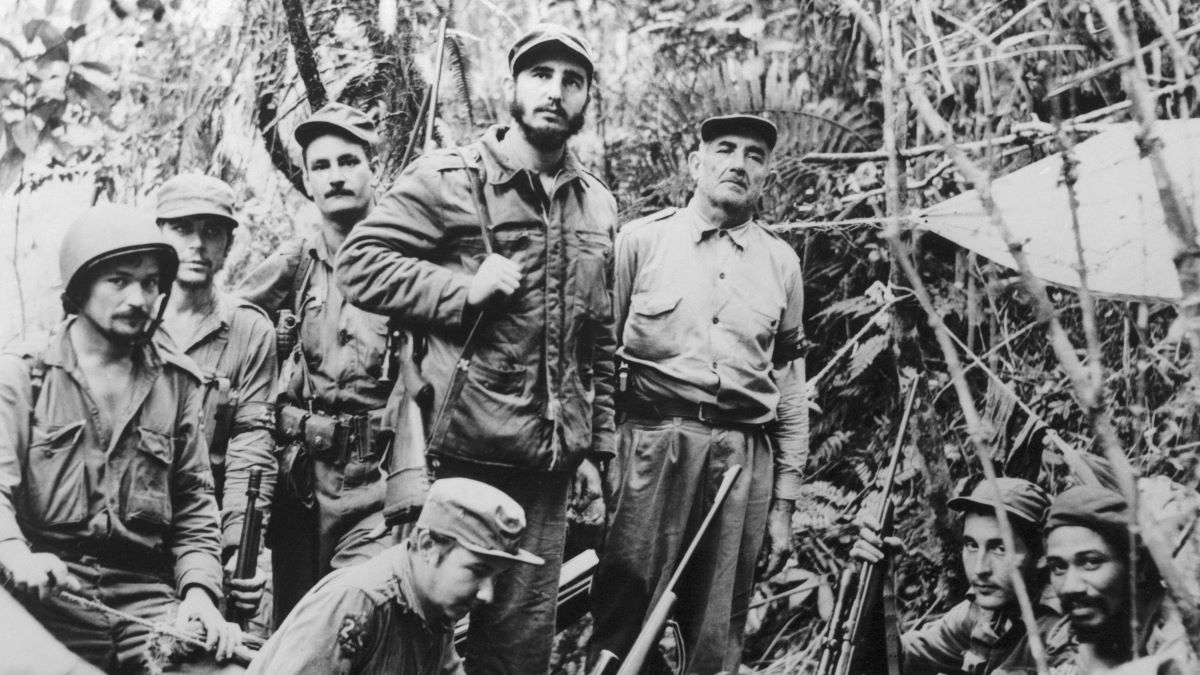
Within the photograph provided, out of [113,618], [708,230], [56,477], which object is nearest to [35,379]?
[56,477]

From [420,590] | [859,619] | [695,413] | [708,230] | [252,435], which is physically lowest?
[859,619]

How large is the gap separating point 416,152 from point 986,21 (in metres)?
3.13

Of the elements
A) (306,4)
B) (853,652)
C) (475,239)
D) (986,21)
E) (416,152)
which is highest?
(306,4)

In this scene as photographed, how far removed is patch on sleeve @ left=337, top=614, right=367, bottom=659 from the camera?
308cm

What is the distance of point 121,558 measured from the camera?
12.7 feet

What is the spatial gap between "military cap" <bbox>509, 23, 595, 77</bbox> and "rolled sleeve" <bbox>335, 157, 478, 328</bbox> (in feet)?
1.58

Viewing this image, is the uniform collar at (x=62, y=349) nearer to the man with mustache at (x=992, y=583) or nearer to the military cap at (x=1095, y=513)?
the man with mustache at (x=992, y=583)

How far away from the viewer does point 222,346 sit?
4.82 metres

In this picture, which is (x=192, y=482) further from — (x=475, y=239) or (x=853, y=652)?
(x=853, y=652)

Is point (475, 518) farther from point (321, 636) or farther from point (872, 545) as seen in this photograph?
point (872, 545)

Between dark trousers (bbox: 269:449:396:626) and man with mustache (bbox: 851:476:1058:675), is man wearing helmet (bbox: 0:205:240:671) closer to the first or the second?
dark trousers (bbox: 269:449:396:626)

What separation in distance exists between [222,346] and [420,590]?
2.00 m

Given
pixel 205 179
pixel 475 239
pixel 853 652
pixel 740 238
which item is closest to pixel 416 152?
pixel 205 179

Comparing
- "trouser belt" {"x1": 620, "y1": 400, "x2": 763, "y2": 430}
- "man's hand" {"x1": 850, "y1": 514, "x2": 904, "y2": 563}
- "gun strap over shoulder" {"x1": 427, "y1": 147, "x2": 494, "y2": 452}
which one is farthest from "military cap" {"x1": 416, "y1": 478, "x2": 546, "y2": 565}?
"man's hand" {"x1": 850, "y1": 514, "x2": 904, "y2": 563}
